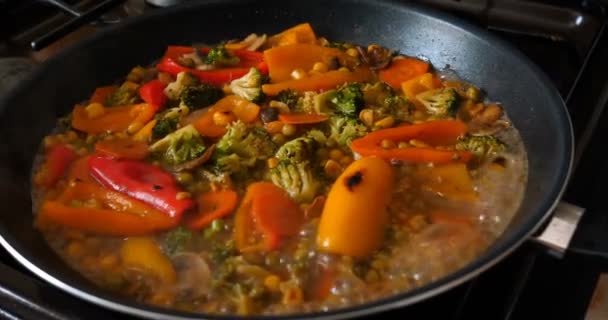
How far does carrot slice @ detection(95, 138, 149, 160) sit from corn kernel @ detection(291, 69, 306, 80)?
19.2 inches

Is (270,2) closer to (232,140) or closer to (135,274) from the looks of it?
(232,140)

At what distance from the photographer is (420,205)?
5.14ft

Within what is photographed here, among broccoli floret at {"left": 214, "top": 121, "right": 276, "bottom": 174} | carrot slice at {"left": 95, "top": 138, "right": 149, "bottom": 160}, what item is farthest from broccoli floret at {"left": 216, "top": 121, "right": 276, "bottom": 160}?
carrot slice at {"left": 95, "top": 138, "right": 149, "bottom": 160}

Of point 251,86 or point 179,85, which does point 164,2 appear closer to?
point 179,85

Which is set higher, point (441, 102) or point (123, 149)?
point (441, 102)

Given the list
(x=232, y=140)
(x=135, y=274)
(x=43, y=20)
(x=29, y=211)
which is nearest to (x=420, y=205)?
(x=232, y=140)

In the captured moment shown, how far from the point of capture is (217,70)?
2.06 meters

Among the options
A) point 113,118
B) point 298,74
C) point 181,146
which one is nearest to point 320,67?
point 298,74

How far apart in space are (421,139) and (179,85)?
28.2 inches

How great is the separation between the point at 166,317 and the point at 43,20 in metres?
1.62

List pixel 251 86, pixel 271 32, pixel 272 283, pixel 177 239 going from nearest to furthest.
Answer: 1. pixel 272 283
2. pixel 177 239
3. pixel 251 86
4. pixel 271 32

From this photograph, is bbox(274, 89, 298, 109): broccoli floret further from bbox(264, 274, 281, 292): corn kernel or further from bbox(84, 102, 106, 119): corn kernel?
bbox(264, 274, 281, 292): corn kernel

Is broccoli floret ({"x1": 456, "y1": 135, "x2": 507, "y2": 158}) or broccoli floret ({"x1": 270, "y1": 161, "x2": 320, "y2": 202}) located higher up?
broccoli floret ({"x1": 456, "y1": 135, "x2": 507, "y2": 158})

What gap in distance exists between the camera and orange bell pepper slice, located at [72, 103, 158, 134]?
1879 millimetres
